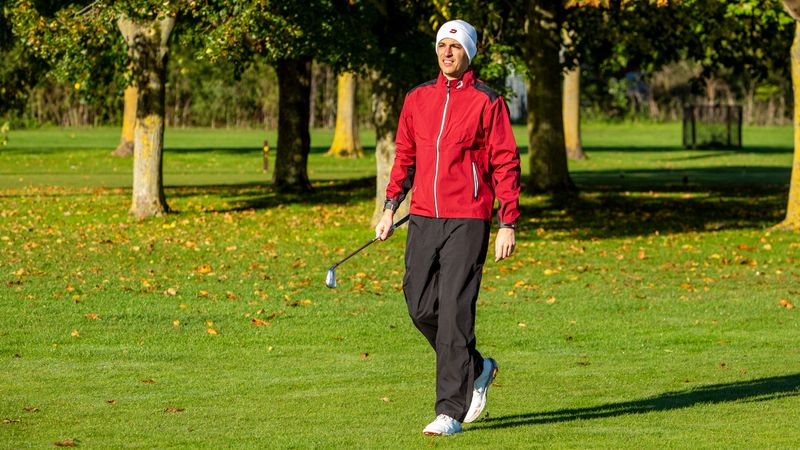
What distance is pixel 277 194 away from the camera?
1202 inches

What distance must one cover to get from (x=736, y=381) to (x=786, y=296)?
18.1ft

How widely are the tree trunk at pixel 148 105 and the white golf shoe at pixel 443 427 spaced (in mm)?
17015

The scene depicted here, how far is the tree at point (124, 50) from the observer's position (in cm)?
2133

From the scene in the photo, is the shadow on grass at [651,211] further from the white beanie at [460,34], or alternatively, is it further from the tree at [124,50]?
the white beanie at [460,34]

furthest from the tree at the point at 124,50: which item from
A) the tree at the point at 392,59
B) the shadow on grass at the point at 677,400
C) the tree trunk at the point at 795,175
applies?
the shadow on grass at the point at 677,400

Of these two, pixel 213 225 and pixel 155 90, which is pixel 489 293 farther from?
pixel 155 90

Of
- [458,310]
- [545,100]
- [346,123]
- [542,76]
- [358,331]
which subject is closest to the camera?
[458,310]

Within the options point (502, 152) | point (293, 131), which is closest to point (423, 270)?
point (502, 152)

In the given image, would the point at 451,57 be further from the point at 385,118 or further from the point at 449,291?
the point at 385,118

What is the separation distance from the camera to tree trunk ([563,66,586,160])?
43.8m

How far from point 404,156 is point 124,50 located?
59.4ft

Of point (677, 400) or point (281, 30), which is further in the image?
point (281, 30)

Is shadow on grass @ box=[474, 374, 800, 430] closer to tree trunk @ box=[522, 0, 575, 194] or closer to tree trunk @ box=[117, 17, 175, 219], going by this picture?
tree trunk @ box=[117, 17, 175, 219]

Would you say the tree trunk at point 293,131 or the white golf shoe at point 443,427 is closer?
the white golf shoe at point 443,427
